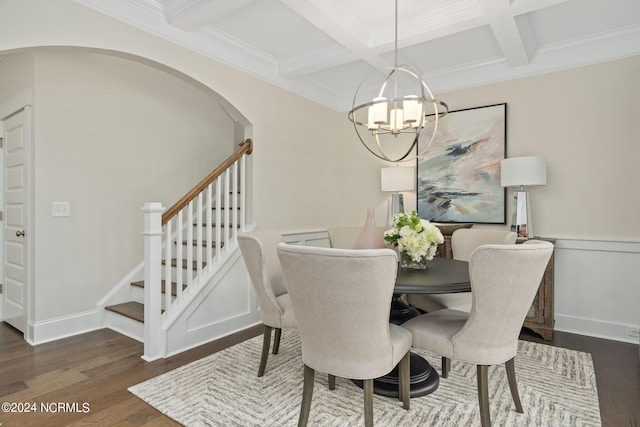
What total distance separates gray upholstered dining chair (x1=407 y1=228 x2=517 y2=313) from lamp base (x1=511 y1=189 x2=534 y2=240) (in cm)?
38

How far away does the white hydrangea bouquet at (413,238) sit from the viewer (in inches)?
84.5

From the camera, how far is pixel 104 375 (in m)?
2.37

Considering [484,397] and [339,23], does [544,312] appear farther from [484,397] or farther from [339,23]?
[339,23]

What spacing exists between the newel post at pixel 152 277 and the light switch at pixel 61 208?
102cm

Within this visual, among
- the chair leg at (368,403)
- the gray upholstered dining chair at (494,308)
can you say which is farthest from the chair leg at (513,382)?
the chair leg at (368,403)

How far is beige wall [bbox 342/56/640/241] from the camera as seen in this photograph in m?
2.98

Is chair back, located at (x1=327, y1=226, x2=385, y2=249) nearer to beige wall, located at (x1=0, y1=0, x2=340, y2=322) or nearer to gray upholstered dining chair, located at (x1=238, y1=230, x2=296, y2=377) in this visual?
beige wall, located at (x1=0, y1=0, x2=340, y2=322)

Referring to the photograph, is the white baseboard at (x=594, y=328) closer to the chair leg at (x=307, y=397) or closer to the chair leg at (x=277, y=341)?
the chair leg at (x=277, y=341)

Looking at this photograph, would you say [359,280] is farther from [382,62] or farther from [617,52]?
[617,52]

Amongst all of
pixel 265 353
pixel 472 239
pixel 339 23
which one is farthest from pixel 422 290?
pixel 339 23

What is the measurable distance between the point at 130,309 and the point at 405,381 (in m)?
2.51

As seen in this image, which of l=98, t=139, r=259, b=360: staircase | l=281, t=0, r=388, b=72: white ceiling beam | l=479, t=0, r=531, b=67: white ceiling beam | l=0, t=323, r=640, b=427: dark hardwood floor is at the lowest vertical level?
l=0, t=323, r=640, b=427: dark hardwood floor

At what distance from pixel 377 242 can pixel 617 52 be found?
2.67 metres

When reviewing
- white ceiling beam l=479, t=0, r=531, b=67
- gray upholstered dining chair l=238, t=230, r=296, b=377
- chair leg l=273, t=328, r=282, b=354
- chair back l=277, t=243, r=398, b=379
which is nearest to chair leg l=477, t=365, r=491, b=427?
chair back l=277, t=243, r=398, b=379
